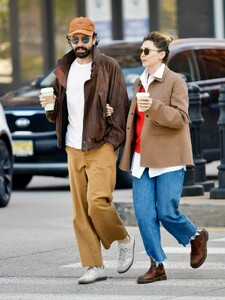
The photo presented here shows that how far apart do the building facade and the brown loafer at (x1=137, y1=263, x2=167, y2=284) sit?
17910mm

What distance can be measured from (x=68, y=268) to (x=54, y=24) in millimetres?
19320

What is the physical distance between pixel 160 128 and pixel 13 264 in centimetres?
194

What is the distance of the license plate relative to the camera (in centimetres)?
1538

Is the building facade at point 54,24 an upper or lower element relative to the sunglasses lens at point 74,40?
lower

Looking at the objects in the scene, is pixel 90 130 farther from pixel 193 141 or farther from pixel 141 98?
pixel 193 141

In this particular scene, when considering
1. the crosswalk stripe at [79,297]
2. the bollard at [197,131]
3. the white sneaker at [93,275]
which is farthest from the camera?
the bollard at [197,131]

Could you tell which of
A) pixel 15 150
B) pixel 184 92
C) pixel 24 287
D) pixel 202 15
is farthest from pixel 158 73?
pixel 202 15

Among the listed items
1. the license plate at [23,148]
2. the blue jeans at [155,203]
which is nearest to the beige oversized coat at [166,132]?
the blue jeans at [155,203]

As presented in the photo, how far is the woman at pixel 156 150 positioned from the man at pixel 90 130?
0.49 ft

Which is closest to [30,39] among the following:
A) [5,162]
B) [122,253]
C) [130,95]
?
[130,95]

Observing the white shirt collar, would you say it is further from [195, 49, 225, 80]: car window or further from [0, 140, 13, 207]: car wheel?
[195, 49, 225, 80]: car window

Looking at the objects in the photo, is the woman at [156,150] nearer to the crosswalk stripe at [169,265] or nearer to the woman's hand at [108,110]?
the woman's hand at [108,110]

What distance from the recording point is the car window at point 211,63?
52.3 feet

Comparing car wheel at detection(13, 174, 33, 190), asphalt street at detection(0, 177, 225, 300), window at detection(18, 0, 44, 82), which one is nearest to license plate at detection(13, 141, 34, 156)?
car wheel at detection(13, 174, 33, 190)
